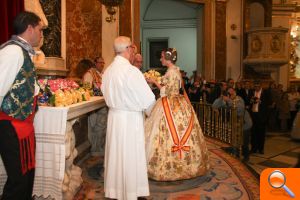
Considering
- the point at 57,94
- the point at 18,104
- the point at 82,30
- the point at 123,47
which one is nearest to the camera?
the point at 18,104

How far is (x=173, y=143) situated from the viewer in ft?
16.1

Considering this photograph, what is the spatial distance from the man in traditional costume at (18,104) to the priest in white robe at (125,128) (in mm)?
1019

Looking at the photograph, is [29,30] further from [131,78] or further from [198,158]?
[198,158]

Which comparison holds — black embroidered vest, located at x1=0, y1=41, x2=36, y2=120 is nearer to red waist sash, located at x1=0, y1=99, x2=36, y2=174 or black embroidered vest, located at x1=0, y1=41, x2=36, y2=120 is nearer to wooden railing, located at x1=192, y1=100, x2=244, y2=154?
red waist sash, located at x1=0, y1=99, x2=36, y2=174

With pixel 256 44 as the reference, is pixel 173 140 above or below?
below

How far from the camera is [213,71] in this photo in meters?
13.7

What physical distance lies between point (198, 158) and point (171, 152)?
41 cm

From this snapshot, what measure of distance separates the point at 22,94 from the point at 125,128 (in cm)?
126

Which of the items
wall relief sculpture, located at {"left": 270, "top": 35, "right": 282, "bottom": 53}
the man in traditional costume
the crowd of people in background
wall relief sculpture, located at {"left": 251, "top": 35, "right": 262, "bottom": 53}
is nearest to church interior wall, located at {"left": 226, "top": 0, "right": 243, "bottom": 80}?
wall relief sculpture, located at {"left": 251, "top": 35, "right": 262, "bottom": 53}

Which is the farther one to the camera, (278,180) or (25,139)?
(25,139)

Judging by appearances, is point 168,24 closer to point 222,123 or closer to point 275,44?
point 275,44

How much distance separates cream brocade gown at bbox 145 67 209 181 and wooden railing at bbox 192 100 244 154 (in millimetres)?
2464

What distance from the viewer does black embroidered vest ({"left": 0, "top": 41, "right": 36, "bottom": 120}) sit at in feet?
9.10

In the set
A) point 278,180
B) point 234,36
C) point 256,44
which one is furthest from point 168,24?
point 278,180
